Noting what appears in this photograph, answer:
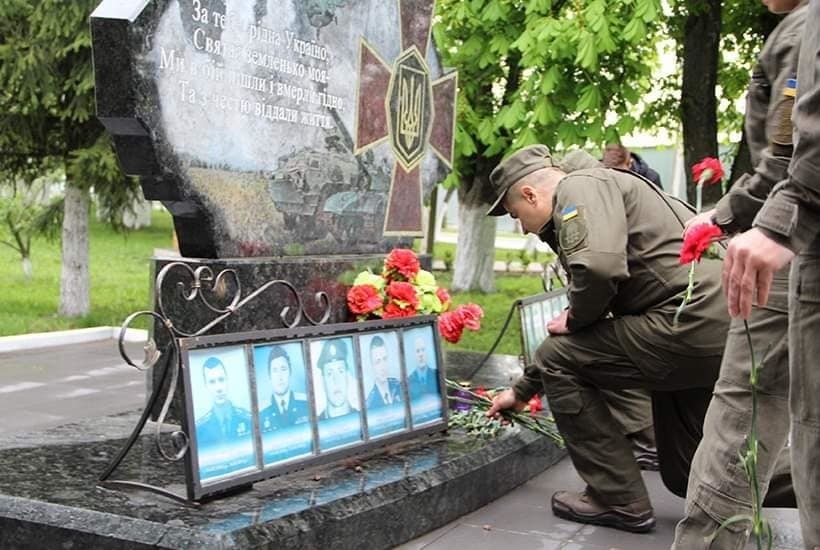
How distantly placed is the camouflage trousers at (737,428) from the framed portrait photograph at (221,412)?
1.47 m

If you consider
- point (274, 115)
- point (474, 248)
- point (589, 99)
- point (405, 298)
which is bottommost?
point (474, 248)

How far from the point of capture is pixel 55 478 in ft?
12.1

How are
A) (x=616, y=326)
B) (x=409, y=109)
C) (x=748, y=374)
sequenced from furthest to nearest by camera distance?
(x=409, y=109) → (x=616, y=326) → (x=748, y=374)

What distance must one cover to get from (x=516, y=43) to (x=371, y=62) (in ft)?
11.5

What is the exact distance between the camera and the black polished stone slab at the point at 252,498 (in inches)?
127

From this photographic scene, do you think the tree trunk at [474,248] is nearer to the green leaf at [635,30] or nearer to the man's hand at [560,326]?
the green leaf at [635,30]

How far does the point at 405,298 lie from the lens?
503cm

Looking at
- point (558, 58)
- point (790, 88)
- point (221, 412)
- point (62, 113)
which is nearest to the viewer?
point (790, 88)

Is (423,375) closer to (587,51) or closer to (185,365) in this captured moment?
(185,365)

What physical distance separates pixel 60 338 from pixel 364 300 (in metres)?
4.91

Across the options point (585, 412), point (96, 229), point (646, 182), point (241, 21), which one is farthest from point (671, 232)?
point (96, 229)

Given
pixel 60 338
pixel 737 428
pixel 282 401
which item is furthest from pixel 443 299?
pixel 60 338

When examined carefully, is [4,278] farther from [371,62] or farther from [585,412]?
[585,412]

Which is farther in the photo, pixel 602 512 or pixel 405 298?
pixel 405 298
